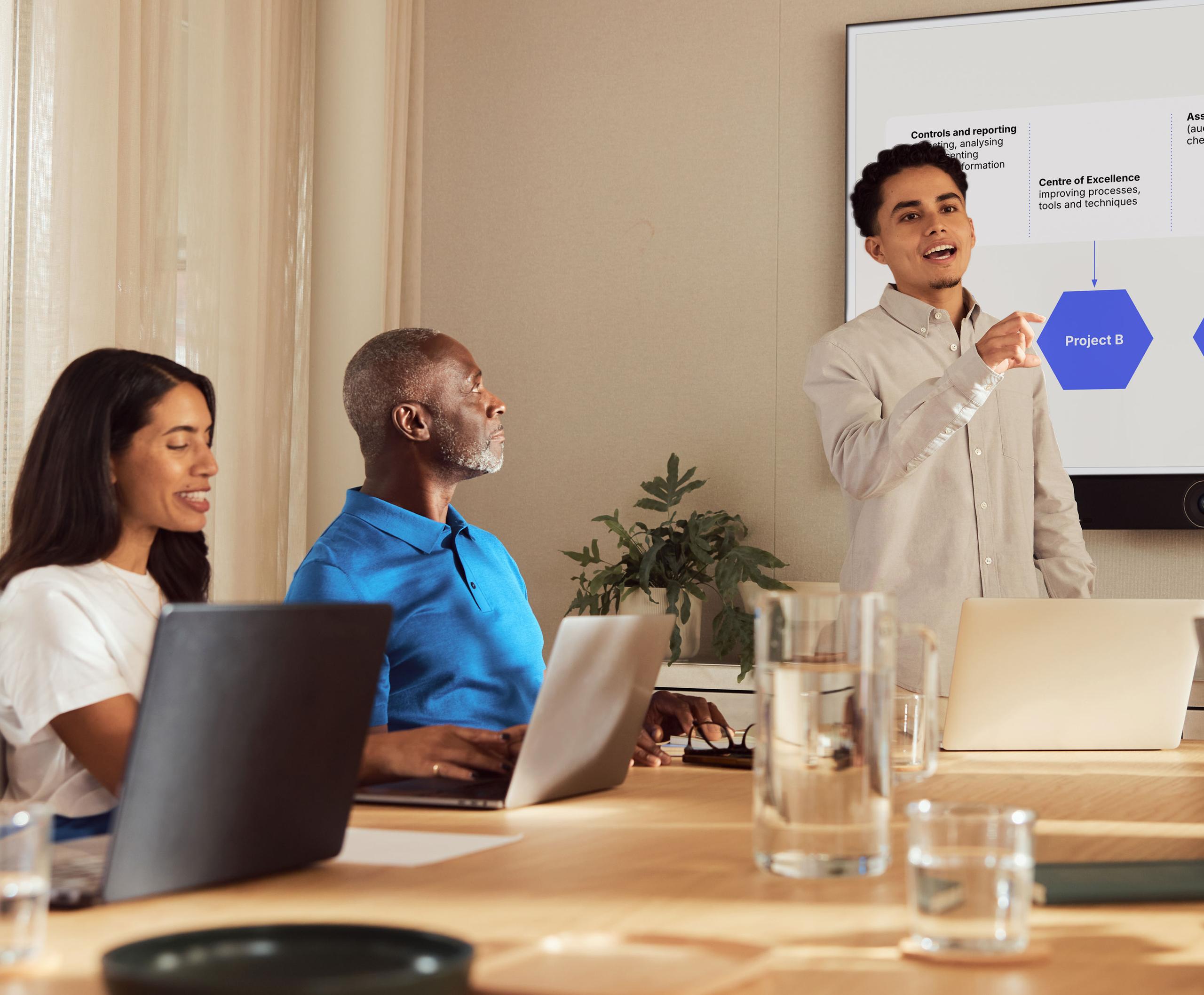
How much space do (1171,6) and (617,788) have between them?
2898 millimetres

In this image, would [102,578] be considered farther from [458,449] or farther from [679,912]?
[679,912]

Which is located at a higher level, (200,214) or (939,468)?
(200,214)

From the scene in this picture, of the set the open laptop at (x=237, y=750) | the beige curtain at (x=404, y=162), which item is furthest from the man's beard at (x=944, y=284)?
the open laptop at (x=237, y=750)

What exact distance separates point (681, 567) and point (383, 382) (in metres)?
1.59

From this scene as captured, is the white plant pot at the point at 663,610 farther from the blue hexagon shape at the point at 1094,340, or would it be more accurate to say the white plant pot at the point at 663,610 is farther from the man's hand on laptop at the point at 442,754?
the man's hand on laptop at the point at 442,754

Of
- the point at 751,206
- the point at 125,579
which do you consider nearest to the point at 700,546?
the point at 751,206

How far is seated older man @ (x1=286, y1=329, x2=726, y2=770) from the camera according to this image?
5.96 ft

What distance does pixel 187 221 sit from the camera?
3160 mm

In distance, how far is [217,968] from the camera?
0.60 metres

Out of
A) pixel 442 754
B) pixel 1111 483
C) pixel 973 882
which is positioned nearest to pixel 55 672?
pixel 442 754

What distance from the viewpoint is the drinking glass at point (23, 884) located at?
667 mm

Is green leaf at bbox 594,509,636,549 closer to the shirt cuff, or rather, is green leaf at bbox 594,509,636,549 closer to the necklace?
the shirt cuff

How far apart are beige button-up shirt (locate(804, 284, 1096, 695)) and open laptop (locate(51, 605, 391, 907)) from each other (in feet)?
5.32

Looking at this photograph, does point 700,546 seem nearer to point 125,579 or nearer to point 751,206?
point 751,206
